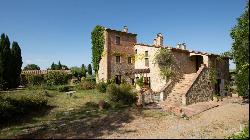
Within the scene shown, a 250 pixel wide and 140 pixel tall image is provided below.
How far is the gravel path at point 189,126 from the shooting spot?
15954 millimetres

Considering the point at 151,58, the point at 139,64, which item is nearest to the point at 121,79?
the point at 139,64

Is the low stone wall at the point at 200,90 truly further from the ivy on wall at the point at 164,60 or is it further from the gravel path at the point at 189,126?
the ivy on wall at the point at 164,60

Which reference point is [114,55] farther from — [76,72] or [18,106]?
[76,72]

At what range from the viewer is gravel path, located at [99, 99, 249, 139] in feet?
52.3

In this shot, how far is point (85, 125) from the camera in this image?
1808 centimetres

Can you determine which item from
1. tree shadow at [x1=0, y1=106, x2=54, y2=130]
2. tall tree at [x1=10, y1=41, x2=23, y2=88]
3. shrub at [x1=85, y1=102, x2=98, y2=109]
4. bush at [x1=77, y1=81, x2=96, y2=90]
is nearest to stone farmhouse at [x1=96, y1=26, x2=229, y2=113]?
bush at [x1=77, y1=81, x2=96, y2=90]

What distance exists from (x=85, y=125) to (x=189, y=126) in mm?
6893

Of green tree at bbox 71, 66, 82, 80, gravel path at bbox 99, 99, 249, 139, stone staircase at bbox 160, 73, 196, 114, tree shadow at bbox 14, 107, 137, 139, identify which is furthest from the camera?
green tree at bbox 71, 66, 82, 80

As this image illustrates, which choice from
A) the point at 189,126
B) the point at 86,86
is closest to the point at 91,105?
the point at 86,86

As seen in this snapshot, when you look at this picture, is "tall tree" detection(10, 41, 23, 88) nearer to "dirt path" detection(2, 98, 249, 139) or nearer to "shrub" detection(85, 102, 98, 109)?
"shrub" detection(85, 102, 98, 109)

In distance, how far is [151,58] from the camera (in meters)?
33.0

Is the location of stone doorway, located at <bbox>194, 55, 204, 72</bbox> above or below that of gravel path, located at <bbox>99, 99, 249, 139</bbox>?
above

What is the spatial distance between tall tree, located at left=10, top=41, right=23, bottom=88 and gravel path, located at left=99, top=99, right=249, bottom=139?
2514 cm

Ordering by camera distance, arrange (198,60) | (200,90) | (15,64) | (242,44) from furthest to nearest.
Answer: (15,64) → (198,60) → (200,90) → (242,44)
